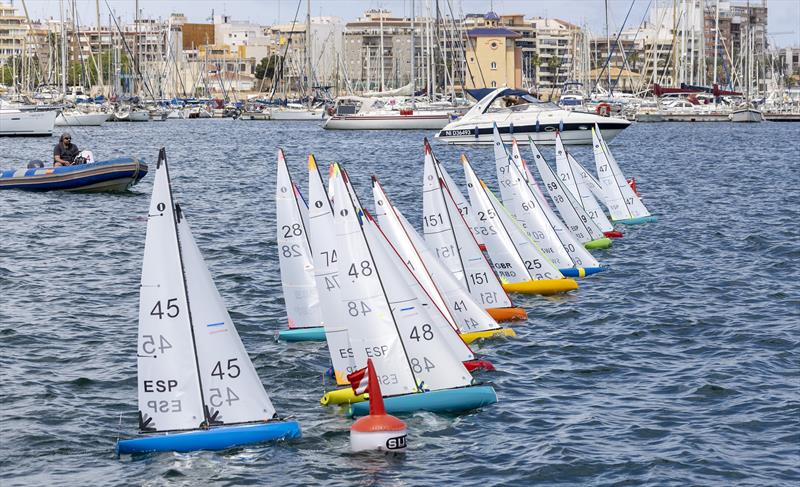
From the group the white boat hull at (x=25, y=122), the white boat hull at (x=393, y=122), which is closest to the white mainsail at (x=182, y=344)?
the white boat hull at (x=25, y=122)

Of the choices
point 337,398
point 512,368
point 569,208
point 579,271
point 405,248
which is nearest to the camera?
point 337,398

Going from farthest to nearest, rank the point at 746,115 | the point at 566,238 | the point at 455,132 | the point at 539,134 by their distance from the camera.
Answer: the point at 746,115
the point at 455,132
the point at 539,134
the point at 566,238

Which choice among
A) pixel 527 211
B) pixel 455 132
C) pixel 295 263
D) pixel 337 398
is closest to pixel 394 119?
pixel 455 132

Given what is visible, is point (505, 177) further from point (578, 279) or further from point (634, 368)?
point (634, 368)

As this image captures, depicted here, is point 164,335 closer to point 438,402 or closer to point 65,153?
point 438,402

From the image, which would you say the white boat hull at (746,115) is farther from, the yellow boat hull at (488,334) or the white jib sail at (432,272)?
the white jib sail at (432,272)

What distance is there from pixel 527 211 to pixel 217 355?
47.2 feet

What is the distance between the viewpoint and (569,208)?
32844 mm

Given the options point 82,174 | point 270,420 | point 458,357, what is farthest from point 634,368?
point 82,174

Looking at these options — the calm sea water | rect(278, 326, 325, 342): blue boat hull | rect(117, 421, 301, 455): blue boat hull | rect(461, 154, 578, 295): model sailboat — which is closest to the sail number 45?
rect(117, 421, 301, 455): blue boat hull

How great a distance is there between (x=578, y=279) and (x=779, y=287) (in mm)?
4490

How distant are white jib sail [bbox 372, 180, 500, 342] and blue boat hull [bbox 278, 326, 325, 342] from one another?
2.38 m

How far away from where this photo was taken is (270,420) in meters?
15.9

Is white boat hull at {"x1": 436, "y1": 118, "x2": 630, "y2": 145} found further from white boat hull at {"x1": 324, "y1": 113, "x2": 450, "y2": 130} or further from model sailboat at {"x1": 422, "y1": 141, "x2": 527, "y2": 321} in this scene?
model sailboat at {"x1": 422, "y1": 141, "x2": 527, "y2": 321}
